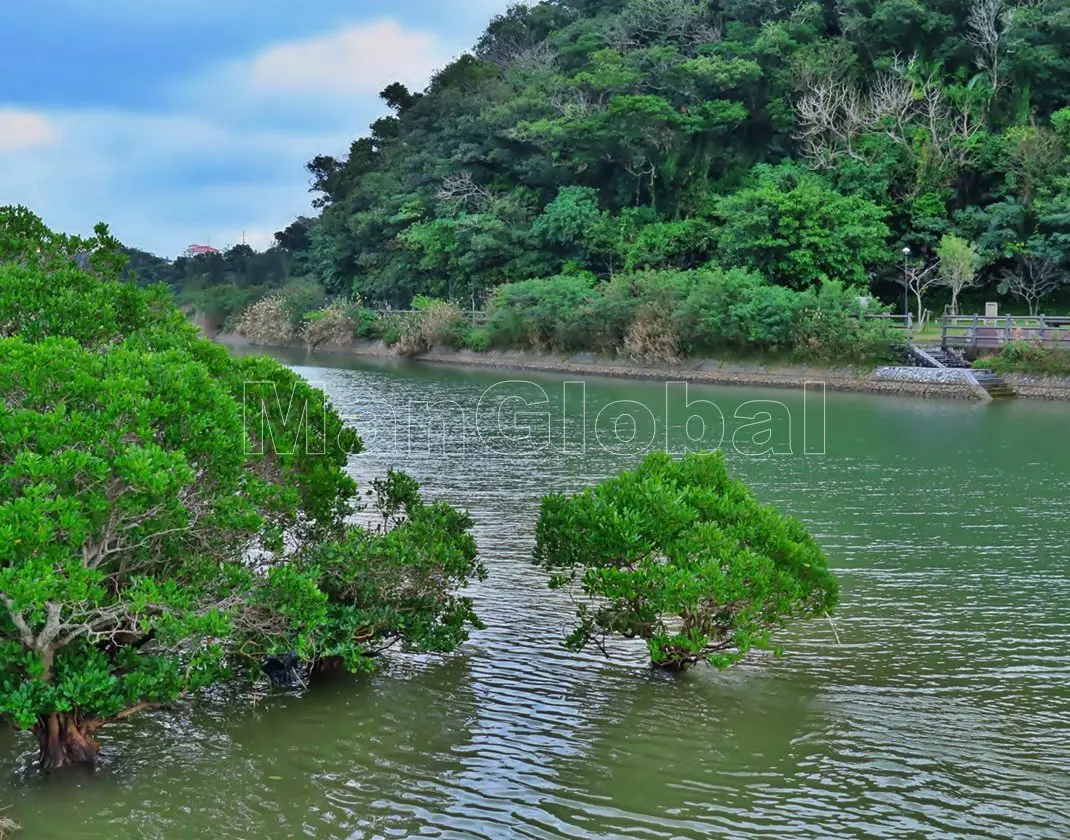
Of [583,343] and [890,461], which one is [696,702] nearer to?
[890,461]

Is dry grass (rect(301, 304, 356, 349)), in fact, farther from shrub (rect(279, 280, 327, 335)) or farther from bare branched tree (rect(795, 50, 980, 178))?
bare branched tree (rect(795, 50, 980, 178))

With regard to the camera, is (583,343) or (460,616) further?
(583,343)

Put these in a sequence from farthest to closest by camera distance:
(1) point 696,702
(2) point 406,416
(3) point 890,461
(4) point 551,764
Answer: (2) point 406,416 < (3) point 890,461 < (1) point 696,702 < (4) point 551,764

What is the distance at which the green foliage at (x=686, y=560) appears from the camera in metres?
8.98

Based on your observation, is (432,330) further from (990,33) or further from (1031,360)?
(1031,360)

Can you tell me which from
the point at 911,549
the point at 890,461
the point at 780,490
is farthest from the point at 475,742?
the point at 890,461

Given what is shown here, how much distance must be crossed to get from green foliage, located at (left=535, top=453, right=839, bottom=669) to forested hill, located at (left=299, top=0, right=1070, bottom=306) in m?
34.3

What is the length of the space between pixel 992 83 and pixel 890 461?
106ft

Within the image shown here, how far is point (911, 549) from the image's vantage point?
47.9 ft

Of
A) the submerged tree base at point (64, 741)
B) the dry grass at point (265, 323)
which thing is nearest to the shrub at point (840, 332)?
the submerged tree base at point (64, 741)

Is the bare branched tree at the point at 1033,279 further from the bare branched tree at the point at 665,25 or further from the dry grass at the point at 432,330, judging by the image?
the dry grass at the point at 432,330
